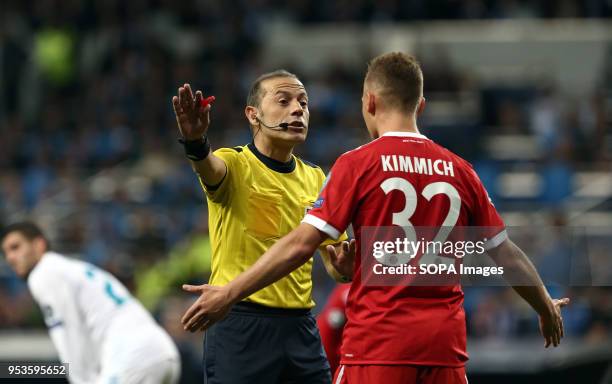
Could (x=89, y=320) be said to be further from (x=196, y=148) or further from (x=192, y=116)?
(x=192, y=116)

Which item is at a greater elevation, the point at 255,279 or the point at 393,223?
the point at 393,223

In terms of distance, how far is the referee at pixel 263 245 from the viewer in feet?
18.2

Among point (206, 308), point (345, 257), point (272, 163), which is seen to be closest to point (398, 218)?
point (345, 257)

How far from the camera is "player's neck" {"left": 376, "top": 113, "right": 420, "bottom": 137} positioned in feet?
16.1

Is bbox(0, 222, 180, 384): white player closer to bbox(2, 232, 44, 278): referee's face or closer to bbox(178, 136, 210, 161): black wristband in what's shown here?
bbox(2, 232, 44, 278): referee's face

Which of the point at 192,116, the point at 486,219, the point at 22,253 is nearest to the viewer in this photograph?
the point at 486,219

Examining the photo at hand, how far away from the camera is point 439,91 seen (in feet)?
54.3

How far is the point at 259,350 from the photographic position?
5543mm

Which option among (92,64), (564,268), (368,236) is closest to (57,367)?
(368,236)

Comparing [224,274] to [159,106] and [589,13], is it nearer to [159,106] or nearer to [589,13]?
[159,106]

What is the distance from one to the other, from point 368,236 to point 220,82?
12253 mm

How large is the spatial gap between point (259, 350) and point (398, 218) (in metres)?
1.18

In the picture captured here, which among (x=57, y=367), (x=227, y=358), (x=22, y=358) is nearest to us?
(x=227, y=358)

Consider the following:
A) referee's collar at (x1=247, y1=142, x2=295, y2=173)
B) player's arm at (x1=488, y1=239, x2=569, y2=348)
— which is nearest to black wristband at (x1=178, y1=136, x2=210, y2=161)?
referee's collar at (x1=247, y1=142, x2=295, y2=173)
